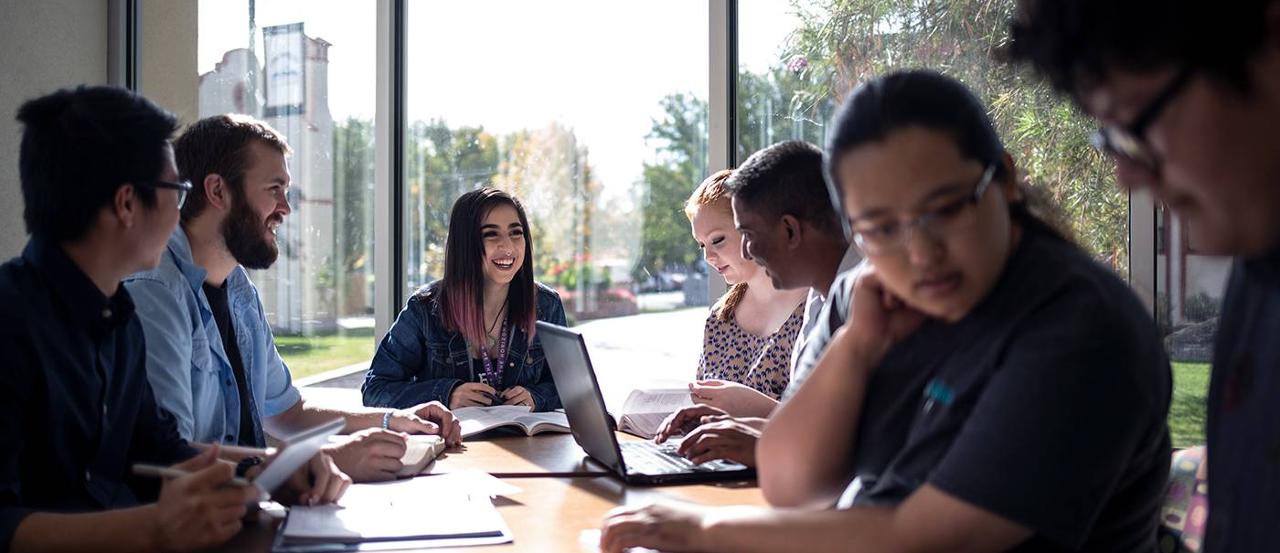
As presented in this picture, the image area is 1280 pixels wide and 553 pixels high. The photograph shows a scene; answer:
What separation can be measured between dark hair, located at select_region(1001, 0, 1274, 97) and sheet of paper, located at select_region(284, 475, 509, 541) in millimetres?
1163

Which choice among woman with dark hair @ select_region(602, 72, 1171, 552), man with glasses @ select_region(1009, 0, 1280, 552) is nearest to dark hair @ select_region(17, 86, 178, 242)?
woman with dark hair @ select_region(602, 72, 1171, 552)

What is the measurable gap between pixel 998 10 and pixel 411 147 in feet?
8.24

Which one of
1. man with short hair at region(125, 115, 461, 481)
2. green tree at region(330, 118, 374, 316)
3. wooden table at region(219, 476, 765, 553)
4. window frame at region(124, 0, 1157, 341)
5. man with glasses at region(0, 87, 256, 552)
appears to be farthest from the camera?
green tree at region(330, 118, 374, 316)

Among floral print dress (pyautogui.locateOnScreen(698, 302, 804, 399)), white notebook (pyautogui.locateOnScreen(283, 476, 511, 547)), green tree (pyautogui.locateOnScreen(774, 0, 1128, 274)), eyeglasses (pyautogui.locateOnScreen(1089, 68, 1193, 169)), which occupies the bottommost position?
white notebook (pyautogui.locateOnScreen(283, 476, 511, 547))

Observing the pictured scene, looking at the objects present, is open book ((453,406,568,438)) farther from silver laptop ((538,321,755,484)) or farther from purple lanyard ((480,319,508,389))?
purple lanyard ((480,319,508,389))

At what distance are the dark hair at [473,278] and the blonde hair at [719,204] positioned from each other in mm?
601

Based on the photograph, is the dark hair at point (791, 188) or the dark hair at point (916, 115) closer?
the dark hair at point (916, 115)

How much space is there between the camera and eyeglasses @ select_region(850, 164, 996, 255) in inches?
48.5

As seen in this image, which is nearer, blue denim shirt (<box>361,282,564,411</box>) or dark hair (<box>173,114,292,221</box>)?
dark hair (<box>173,114,292,221</box>)

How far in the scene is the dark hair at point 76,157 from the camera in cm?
178

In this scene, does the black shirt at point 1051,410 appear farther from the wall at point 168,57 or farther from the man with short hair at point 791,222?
the wall at point 168,57

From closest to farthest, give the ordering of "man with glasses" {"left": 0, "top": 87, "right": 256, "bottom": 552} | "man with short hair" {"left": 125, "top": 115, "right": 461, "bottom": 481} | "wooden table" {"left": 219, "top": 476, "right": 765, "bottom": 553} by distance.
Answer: "man with glasses" {"left": 0, "top": 87, "right": 256, "bottom": 552}
"wooden table" {"left": 219, "top": 476, "right": 765, "bottom": 553}
"man with short hair" {"left": 125, "top": 115, "right": 461, "bottom": 481}

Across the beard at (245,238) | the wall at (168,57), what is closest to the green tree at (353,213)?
the wall at (168,57)

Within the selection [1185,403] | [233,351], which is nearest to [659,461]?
[233,351]
